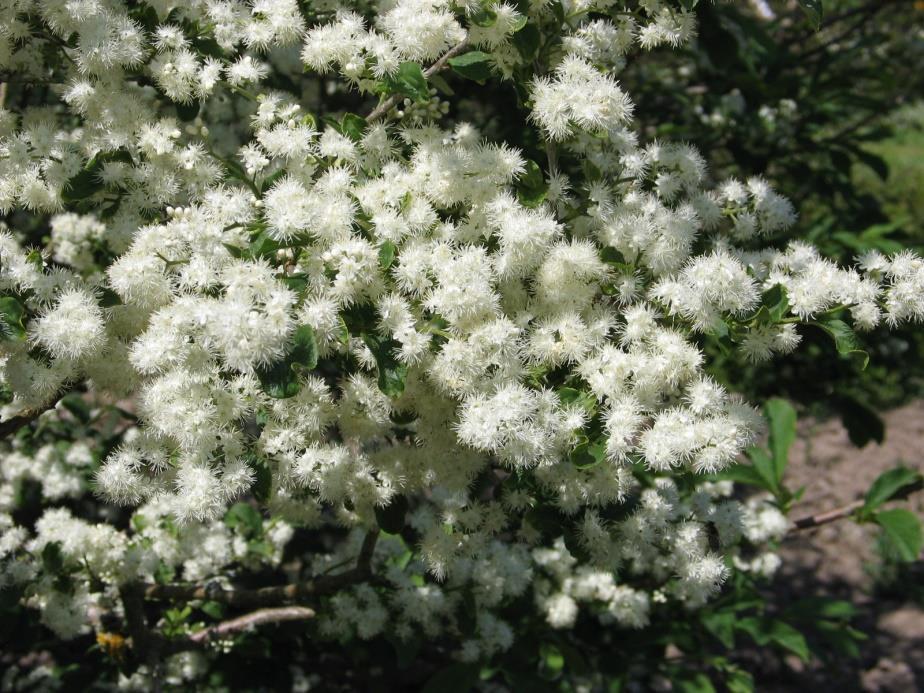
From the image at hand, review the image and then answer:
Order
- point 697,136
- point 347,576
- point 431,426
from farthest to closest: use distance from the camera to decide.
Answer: point 697,136 < point 347,576 < point 431,426

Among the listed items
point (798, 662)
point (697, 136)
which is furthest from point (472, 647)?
point (798, 662)

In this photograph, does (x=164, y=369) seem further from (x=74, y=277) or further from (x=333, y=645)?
(x=333, y=645)

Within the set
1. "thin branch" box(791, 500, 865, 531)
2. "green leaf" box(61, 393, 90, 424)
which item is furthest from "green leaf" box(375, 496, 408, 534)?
"thin branch" box(791, 500, 865, 531)

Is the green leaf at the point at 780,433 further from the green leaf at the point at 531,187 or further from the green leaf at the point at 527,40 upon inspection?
the green leaf at the point at 527,40

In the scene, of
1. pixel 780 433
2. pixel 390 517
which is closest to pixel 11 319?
pixel 390 517

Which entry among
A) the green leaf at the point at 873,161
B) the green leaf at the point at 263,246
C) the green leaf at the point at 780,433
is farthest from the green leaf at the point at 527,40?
the green leaf at the point at 873,161

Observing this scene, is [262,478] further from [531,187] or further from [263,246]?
[531,187]
